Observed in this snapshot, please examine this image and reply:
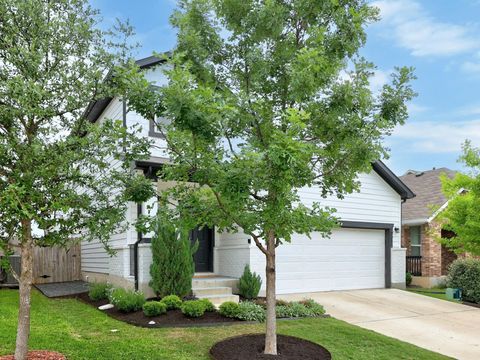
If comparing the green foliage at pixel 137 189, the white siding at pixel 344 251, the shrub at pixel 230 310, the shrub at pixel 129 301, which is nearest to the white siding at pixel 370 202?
the white siding at pixel 344 251

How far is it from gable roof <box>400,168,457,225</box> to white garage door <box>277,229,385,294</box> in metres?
3.19

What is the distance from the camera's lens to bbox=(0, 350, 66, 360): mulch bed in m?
5.80

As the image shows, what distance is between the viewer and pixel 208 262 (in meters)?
13.1

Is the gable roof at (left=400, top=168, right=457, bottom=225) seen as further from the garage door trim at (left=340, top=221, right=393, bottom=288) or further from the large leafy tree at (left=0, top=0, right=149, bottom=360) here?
the large leafy tree at (left=0, top=0, right=149, bottom=360)

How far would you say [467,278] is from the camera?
13531 mm

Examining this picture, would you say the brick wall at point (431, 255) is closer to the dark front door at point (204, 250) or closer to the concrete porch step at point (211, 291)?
the dark front door at point (204, 250)

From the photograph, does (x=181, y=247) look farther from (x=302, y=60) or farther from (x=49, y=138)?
(x=302, y=60)

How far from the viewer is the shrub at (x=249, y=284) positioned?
11.0 m

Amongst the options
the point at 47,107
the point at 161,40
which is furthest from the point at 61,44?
the point at 161,40

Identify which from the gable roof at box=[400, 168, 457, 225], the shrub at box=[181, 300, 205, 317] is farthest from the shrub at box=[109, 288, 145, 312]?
the gable roof at box=[400, 168, 457, 225]

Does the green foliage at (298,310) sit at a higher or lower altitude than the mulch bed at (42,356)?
lower

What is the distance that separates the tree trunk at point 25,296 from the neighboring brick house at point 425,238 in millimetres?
14348

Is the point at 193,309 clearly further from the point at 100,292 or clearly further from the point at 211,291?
the point at 100,292

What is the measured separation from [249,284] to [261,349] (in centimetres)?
429
